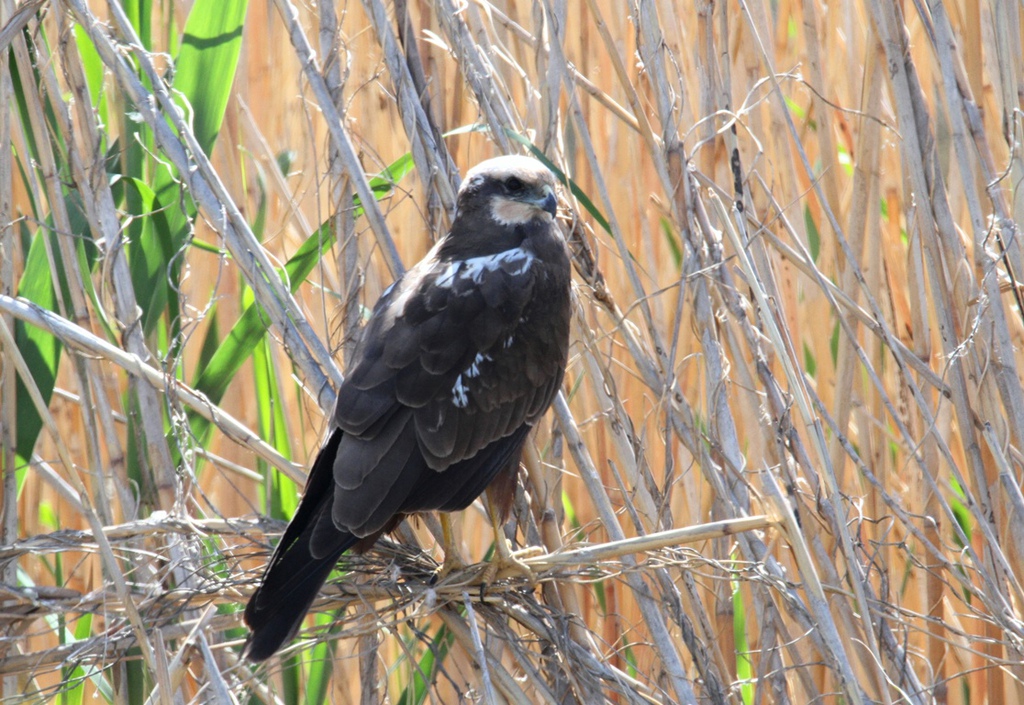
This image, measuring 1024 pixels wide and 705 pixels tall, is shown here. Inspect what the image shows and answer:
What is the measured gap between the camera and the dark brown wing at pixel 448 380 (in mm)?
1959

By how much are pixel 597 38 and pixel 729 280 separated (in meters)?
0.98

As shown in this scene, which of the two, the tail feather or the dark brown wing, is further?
the dark brown wing

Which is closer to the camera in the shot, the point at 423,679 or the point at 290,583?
the point at 290,583

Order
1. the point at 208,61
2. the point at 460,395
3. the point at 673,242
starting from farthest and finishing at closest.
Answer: the point at 673,242 → the point at 460,395 → the point at 208,61

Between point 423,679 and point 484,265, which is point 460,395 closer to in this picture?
point 484,265

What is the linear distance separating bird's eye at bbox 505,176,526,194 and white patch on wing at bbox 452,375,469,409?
1.26 feet

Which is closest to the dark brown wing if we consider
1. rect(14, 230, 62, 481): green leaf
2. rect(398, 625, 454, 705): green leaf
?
rect(398, 625, 454, 705): green leaf

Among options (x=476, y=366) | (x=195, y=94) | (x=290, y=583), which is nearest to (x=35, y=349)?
(x=195, y=94)

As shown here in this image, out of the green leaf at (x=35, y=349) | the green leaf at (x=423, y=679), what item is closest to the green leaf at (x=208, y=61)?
the green leaf at (x=35, y=349)

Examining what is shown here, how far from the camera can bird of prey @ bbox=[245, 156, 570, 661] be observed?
194cm

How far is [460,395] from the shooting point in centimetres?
208

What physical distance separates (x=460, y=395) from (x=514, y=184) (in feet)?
1.39

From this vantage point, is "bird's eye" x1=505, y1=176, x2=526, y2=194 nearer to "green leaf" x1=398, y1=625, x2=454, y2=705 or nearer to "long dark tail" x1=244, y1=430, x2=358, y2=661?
"long dark tail" x1=244, y1=430, x2=358, y2=661

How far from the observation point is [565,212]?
2.17 m
